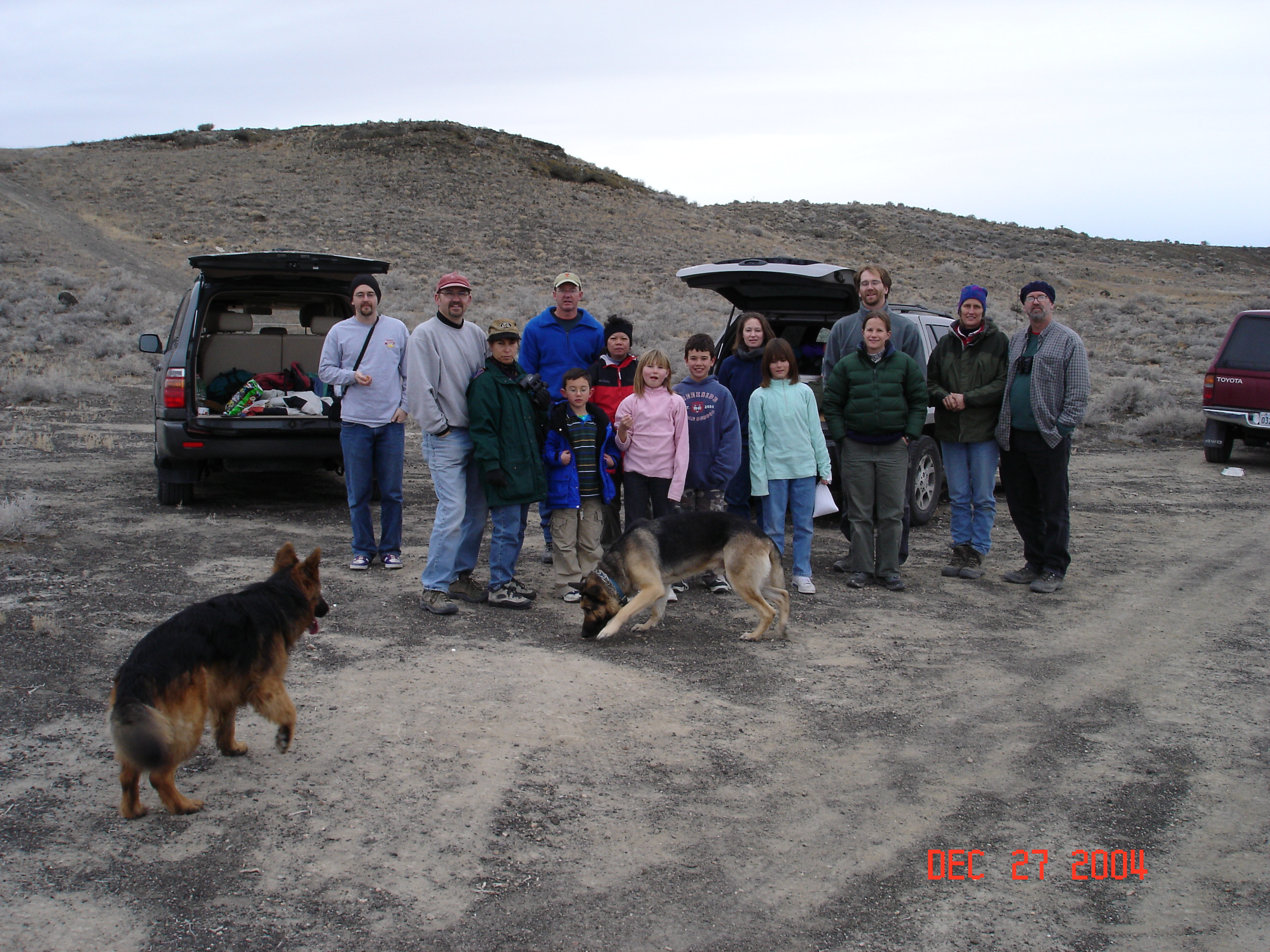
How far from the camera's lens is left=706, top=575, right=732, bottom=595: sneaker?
270 inches

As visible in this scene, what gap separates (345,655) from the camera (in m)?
5.14

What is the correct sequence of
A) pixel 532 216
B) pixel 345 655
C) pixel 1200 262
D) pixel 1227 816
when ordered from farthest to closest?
pixel 1200 262, pixel 532 216, pixel 345 655, pixel 1227 816

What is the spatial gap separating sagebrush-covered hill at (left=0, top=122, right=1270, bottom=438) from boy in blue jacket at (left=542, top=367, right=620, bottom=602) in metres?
11.8

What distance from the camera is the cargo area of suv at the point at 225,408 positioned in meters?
7.98

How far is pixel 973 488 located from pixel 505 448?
12.2 ft

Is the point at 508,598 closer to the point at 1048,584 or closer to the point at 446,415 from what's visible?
the point at 446,415

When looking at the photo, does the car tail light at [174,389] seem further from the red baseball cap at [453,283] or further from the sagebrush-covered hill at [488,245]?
the sagebrush-covered hill at [488,245]

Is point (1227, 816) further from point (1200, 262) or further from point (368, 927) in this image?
point (1200, 262)

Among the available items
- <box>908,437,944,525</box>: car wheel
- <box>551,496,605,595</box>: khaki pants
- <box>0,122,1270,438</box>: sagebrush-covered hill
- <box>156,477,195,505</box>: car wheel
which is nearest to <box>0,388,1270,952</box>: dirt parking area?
<box>551,496,605,595</box>: khaki pants

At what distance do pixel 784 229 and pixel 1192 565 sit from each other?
51.1 m

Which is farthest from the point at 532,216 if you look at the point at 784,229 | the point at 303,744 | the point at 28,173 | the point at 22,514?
the point at 303,744

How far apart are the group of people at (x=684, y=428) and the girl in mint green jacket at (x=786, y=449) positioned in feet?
0.04

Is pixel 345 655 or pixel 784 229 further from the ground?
pixel 784 229

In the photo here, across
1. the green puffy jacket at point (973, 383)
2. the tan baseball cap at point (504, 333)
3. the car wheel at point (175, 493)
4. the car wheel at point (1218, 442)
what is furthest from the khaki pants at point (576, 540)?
the car wheel at point (1218, 442)
